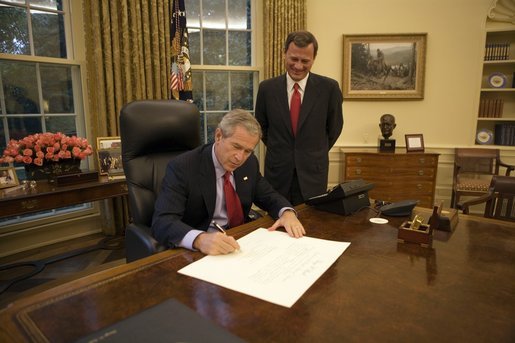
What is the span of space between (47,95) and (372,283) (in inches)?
128

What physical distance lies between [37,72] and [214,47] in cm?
174

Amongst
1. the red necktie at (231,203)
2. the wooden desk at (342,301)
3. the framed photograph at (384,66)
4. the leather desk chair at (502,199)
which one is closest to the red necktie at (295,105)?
the red necktie at (231,203)

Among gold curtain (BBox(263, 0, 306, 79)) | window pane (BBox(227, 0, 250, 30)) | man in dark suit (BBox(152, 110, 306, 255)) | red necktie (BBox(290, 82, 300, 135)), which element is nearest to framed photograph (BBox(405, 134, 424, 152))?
gold curtain (BBox(263, 0, 306, 79))

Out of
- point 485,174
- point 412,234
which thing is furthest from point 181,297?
point 485,174

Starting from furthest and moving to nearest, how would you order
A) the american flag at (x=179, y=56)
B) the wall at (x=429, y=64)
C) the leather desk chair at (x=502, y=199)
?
1. the wall at (x=429, y=64)
2. the american flag at (x=179, y=56)
3. the leather desk chair at (x=502, y=199)

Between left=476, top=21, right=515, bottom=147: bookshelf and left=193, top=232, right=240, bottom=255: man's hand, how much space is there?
3.99 m

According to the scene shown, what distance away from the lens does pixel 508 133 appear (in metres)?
3.99

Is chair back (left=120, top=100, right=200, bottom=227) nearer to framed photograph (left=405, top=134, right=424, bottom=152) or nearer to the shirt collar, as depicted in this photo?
the shirt collar

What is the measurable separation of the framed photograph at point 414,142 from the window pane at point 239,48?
1986 mm

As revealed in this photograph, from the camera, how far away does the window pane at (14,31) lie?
287cm

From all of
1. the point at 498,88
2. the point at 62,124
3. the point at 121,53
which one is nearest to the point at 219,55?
the point at 121,53

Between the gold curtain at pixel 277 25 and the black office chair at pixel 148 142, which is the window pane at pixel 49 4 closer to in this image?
the gold curtain at pixel 277 25

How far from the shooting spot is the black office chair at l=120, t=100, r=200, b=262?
168 centimetres

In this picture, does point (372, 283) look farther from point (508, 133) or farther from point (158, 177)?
point (508, 133)
